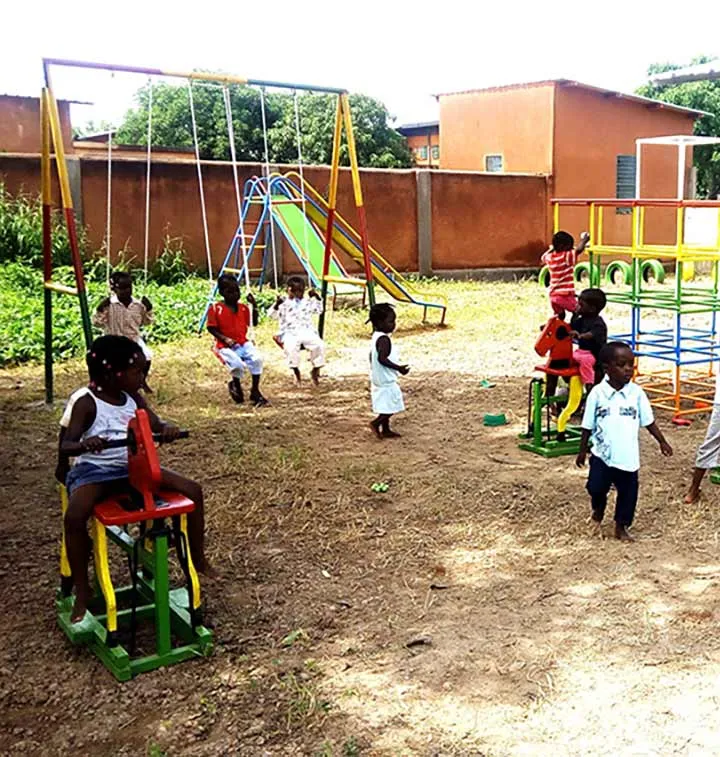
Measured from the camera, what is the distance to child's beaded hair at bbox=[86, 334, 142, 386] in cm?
365

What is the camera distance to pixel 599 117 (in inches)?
805

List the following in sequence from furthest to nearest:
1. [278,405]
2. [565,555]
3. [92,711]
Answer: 1. [278,405]
2. [565,555]
3. [92,711]

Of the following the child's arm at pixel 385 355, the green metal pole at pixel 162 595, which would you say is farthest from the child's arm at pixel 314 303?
the green metal pole at pixel 162 595

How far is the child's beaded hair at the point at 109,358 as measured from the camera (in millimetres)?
3652

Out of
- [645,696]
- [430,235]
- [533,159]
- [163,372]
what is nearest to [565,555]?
[645,696]

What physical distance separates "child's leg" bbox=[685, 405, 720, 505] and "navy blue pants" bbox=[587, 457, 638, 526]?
67cm

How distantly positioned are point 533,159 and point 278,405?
13.9 m

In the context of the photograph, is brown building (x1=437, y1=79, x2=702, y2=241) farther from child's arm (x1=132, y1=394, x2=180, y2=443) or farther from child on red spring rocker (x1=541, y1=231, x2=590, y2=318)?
child's arm (x1=132, y1=394, x2=180, y2=443)

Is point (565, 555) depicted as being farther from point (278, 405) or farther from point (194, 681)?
point (278, 405)

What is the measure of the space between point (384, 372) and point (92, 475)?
3497 mm

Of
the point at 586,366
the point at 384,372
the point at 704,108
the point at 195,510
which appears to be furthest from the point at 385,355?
the point at 704,108

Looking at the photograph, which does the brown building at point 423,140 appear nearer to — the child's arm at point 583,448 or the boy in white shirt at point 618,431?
the child's arm at point 583,448

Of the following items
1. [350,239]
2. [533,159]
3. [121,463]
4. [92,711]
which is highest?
[533,159]

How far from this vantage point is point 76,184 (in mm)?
14023
